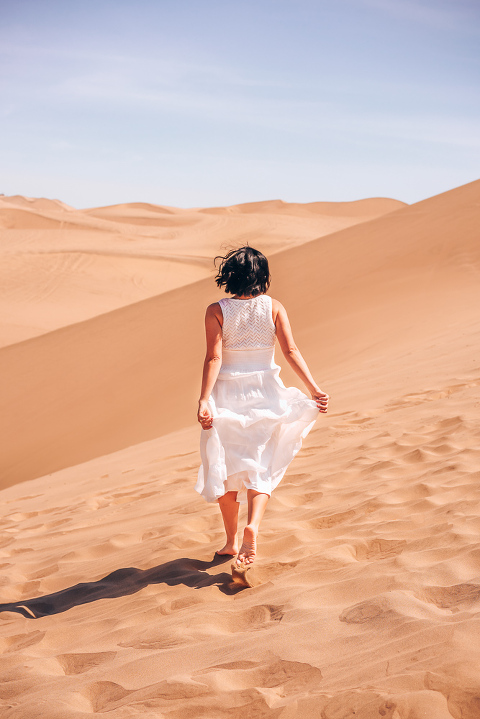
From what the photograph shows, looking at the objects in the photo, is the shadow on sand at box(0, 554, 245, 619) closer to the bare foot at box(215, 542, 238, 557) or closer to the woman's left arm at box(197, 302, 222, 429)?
the bare foot at box(215, 542, 238, 557)

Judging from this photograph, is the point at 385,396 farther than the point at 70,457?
No

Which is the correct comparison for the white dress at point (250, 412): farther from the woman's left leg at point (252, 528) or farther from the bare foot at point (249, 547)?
the bare foot at point (249, 547)

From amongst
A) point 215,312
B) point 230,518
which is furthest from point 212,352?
point 230,518

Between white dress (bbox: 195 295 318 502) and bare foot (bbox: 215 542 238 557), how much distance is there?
34 centimetres

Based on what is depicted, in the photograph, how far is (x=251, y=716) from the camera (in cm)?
209

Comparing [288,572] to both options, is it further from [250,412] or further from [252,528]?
[250,412]

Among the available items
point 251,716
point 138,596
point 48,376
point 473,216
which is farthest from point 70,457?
point 473,216

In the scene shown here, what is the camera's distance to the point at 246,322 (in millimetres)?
3512

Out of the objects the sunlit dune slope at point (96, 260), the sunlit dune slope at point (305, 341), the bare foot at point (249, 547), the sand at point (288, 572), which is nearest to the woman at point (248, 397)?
the bare foot at point (249, 547)

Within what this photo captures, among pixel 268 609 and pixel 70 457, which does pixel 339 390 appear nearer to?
pixel 70 457

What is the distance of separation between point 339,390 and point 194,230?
4714 centimetres

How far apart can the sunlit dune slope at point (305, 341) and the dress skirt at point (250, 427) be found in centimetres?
354

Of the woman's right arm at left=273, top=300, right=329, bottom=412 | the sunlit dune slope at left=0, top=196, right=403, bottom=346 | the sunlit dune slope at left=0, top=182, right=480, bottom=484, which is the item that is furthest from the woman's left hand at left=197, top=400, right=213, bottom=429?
the sunlit dune slope at left=0, top=196, right=403, bottom=346

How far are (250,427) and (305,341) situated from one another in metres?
8.26
